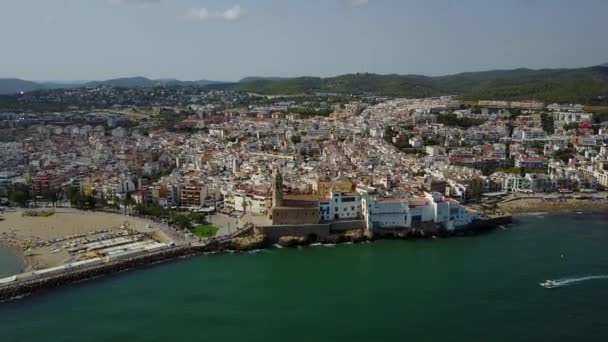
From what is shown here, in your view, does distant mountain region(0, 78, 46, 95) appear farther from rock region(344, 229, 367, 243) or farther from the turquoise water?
rock region(344, 229, 367, 243)

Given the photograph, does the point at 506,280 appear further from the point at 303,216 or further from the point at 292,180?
the point at 292,180

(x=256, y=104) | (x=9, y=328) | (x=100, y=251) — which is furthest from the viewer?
(x=256, y=104)

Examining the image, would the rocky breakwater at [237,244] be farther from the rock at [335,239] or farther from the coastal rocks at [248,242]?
the rock at [335,239]

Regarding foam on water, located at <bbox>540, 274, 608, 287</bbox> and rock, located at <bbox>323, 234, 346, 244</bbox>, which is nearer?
foam on water, located at <bbox>540, 274, 608, 287</bbox>

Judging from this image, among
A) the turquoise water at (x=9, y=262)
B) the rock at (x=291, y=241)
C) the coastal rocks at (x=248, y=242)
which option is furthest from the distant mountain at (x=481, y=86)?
the turquoise water at (x=9, y=262)

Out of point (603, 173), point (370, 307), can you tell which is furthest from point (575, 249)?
Answer: point (603, 173)

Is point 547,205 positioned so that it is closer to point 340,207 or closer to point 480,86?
point 340,207

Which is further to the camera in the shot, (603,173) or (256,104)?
(256,104)

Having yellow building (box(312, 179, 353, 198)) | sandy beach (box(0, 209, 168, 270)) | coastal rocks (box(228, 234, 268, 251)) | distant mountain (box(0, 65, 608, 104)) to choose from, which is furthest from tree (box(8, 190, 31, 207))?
distant mountain (box(0, 65, 608, 104))
